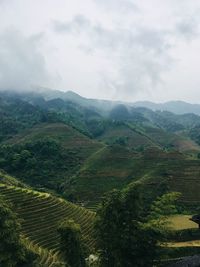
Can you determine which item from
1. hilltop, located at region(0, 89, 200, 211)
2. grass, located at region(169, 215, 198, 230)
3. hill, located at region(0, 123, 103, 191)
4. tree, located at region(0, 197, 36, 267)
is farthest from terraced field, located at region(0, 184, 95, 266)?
hill, located at region(0, 123, 103, 191)

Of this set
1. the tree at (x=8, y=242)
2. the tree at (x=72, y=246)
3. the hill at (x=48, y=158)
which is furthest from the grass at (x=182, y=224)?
the hill at (x=48, y=158)

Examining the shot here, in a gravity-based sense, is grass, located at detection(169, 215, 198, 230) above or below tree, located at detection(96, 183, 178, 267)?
below

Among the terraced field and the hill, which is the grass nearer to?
the terraced field

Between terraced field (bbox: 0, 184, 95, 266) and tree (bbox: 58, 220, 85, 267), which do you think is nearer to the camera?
tree (bbox: 58, 220, 85, 267)

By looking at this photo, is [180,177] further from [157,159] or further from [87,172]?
[87,172]

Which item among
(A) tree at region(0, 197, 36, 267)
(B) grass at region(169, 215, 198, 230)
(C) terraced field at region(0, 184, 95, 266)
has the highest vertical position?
(A) tree at region(0, 197, 36, 267)

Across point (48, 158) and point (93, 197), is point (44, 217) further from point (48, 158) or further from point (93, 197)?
point (48, 158)

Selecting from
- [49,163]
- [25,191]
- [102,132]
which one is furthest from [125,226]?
[102,132]

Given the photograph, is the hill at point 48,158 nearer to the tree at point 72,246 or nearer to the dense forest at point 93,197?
the dense forest at point 93,197
